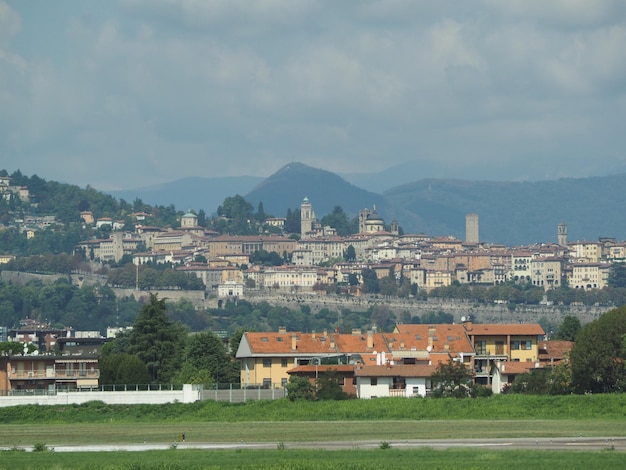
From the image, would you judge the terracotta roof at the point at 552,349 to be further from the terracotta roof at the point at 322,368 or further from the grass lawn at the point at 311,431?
the grass lawn at the point at 311,431

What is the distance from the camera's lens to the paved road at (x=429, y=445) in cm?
4794

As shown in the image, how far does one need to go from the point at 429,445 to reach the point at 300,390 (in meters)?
18.8

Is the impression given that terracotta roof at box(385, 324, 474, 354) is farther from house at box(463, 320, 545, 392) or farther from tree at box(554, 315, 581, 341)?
tree at box(554, 315, 581, 341)

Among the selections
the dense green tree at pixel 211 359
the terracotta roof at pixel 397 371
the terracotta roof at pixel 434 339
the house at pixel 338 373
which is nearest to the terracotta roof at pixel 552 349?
the terracotta roof at pixel 434 339

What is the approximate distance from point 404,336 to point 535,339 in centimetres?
715

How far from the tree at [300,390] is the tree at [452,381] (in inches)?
192

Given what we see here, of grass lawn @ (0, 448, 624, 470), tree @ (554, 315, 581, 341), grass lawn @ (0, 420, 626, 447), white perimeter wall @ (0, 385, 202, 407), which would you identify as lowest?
grass lawn @ (0, 448, 624, 470)

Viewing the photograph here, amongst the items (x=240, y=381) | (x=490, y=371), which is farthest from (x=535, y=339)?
(x=240, y=381)

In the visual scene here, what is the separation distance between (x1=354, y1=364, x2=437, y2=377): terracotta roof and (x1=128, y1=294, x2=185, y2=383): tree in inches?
801

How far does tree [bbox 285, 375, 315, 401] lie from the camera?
224 feet

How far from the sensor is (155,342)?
94.4 metres

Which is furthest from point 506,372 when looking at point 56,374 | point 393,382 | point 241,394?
point 56,374

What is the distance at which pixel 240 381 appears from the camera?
87.9 meters

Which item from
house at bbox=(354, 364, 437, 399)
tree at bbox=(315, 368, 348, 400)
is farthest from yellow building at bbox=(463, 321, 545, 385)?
tree at bbox=(315, 368, 348, 400)
